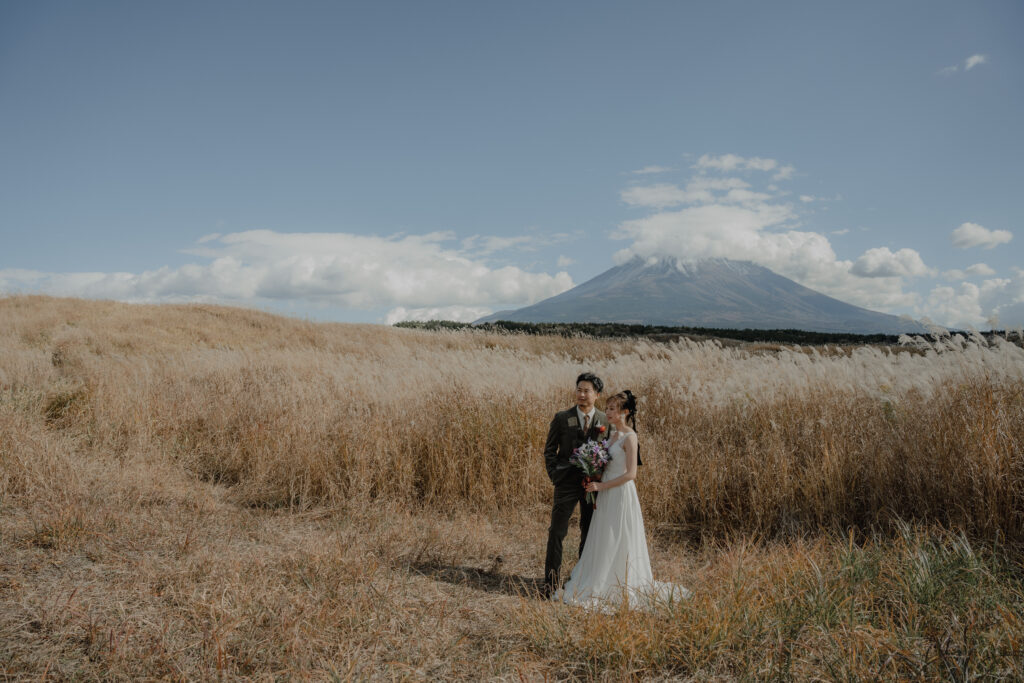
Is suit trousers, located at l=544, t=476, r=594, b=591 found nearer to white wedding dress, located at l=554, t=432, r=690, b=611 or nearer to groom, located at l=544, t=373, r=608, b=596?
groom, located at l=544, t=373, r=608, b=596

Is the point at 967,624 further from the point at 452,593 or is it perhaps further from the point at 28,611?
the point at 28,611

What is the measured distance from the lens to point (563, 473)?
4.40 metres

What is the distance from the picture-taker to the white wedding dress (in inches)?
163

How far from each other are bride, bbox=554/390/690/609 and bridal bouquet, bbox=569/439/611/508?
6 centimetres

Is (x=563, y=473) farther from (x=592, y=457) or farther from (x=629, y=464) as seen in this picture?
(x=629, y=464)

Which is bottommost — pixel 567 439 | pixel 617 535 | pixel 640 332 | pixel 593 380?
pixel 617 535

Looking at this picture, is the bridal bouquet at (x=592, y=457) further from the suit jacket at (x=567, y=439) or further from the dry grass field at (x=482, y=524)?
the dry grass field at (x=482, y=524)

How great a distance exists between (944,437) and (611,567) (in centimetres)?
331

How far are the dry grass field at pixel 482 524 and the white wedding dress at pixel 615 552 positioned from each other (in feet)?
1.16

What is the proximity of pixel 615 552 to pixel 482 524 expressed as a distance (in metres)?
1.98

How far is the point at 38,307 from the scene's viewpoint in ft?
72.2

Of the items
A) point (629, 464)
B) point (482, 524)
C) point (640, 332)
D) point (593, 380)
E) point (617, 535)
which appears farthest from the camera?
point (640, 332)

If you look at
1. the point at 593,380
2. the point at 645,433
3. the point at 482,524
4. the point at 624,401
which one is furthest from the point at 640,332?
the point at 624,401

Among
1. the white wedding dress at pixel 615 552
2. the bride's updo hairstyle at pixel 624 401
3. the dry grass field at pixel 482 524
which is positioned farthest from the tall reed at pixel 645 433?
the bride's updo hairstyle at pixel 624 401
